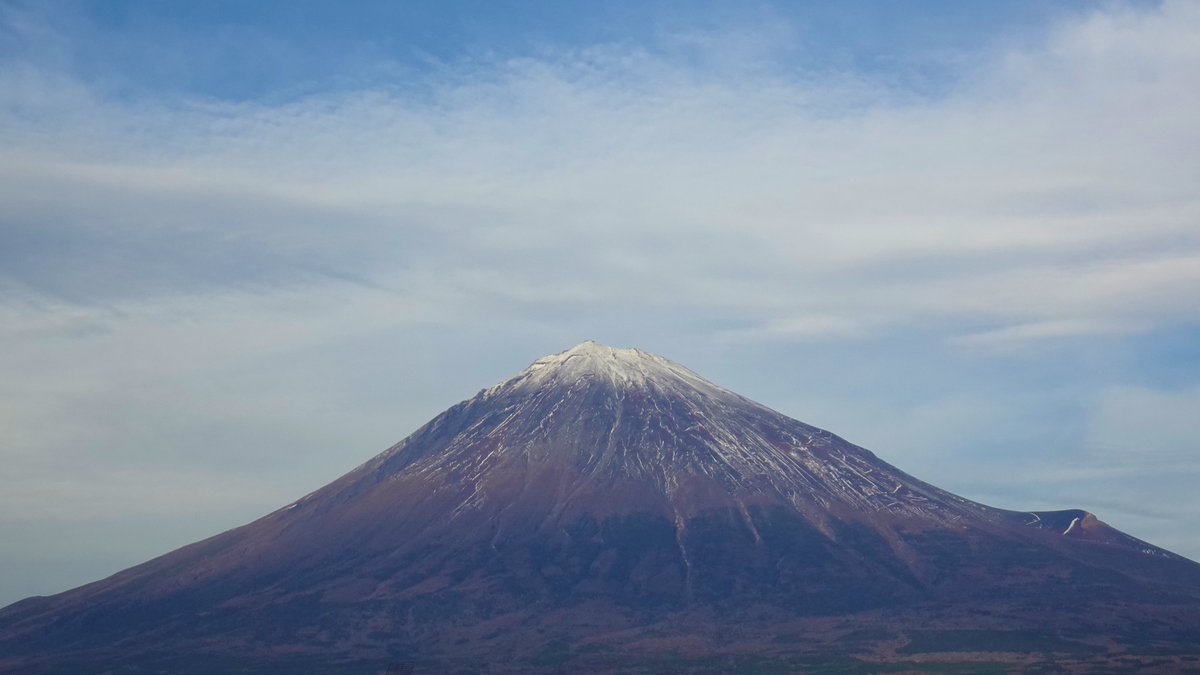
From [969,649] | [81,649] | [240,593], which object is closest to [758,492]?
[969,649]

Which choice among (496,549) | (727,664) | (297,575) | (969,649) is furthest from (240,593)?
(969,649)

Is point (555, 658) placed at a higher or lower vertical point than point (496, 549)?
lower

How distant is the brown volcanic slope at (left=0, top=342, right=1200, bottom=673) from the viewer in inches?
5901

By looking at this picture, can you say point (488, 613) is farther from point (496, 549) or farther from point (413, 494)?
point (413, 494)

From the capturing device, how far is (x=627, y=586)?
17250cm

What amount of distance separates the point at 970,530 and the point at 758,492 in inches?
1105

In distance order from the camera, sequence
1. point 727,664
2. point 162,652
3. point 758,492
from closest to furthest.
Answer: point 727,664, point 162,652, point 758,492

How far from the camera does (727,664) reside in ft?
464

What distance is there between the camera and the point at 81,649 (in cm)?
16538

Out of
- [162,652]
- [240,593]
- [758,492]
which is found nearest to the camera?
[162,652]

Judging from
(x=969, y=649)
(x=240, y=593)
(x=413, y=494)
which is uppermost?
(x=413, y=494)

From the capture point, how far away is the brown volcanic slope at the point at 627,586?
492 feet

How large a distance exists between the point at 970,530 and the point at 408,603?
7412 cm

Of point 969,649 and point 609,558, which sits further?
point 609,558
